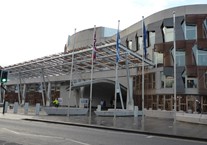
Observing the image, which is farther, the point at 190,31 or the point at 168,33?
the point at 168,33

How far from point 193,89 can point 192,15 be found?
36.3 ft

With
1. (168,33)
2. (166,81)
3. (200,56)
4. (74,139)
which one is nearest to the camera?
(74,139)

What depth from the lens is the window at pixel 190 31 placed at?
135 ft

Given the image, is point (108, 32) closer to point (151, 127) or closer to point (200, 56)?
point (200, 56)

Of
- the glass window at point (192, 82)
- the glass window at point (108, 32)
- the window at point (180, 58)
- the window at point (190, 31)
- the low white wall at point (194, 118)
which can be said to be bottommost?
the low white wall at point (194, 118)

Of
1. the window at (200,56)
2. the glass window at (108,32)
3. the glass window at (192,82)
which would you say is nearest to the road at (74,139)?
the glass window at (192,82)

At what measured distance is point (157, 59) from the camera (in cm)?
4422

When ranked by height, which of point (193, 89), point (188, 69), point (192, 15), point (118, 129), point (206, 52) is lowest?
point (118, 129)

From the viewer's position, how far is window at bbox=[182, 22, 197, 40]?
4119 centimetres

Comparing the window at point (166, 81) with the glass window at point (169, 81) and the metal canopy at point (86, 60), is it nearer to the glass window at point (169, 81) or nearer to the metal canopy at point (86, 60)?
the glass window at point (169, 81)

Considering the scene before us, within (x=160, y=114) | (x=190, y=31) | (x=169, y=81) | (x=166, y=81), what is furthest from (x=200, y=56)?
(x=160, y=114)

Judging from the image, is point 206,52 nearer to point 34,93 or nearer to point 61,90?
point 61,90

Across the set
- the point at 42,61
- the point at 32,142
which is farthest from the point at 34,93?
the point at 32,142

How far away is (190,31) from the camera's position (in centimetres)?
4141
